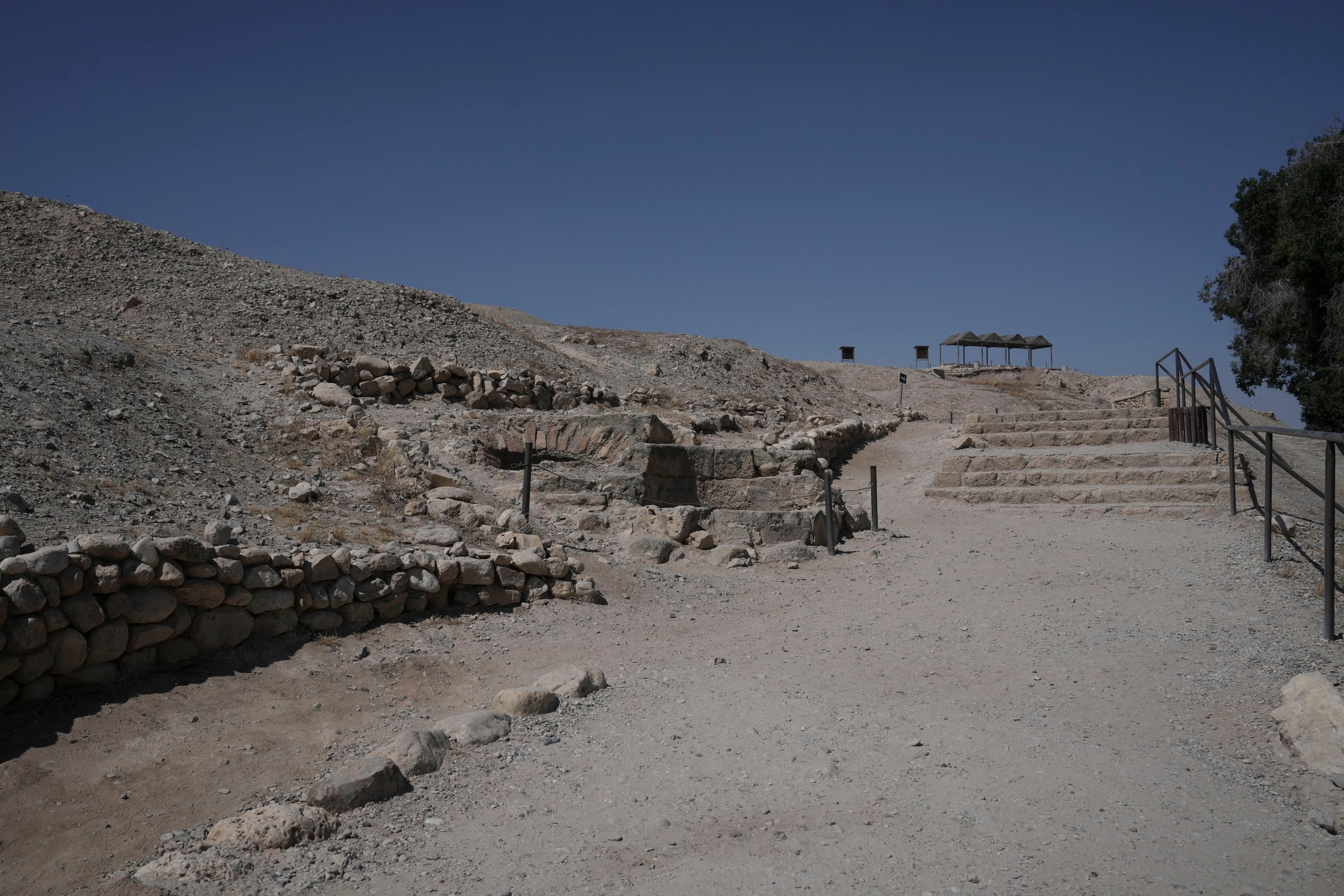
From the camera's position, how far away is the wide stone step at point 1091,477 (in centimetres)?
1079

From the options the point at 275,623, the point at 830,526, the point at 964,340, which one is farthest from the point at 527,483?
the point at 964,340

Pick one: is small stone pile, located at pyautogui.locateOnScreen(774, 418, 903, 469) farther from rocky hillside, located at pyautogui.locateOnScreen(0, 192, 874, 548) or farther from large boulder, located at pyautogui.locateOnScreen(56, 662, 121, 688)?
large boulder, located at pyautogui.locateOnScreen(56, 662, 121, 688)

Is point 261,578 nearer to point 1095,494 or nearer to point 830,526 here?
point 830,526

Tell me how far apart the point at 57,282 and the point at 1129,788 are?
745 inches

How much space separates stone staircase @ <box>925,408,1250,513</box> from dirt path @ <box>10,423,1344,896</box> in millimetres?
4509

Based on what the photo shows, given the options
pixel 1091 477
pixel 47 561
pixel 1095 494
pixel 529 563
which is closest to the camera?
pixel 47 561

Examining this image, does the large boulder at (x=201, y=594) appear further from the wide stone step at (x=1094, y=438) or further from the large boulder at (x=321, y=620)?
the wide stone step at (x=1094, y=438)

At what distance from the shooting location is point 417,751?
371 centimetres

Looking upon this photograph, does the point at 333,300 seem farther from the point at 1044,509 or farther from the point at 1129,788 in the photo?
the point at 1129,788

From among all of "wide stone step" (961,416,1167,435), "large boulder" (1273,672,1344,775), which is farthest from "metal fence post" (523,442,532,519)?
"wide stone step" (961,416,1167,435)

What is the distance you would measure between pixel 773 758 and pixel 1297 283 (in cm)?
1880

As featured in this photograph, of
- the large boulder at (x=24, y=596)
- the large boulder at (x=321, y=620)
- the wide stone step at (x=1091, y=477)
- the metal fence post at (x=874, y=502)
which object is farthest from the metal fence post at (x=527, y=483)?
the wide stone step at (x=1091, y=477)

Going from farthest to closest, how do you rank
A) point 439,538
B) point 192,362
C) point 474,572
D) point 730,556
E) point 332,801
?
point 192,362, point 730,556, point 439,538, point 474,572, point 332,801

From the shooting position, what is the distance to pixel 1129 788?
3.28 metres
